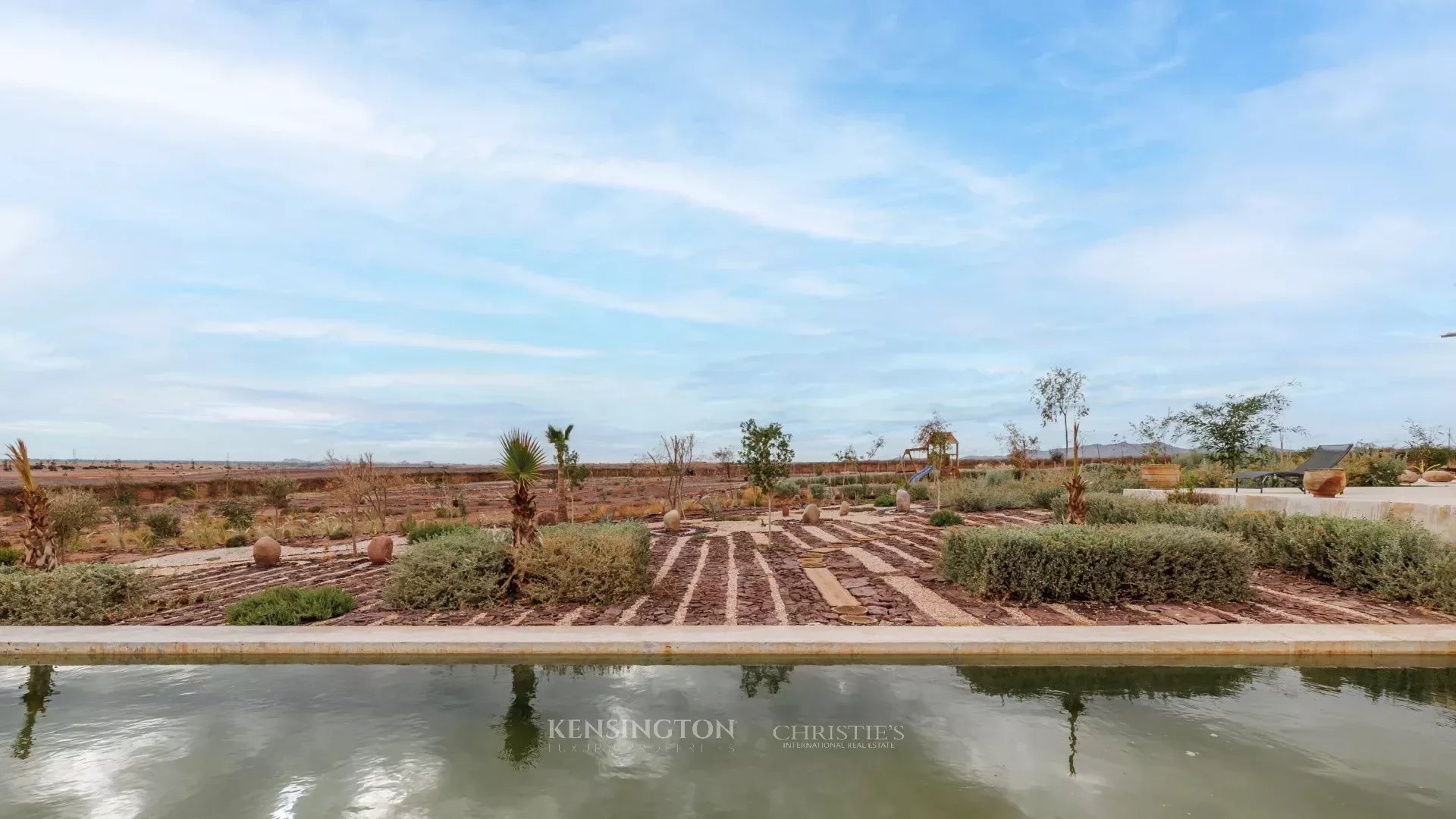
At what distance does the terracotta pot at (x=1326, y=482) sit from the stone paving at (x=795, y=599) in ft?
11.0

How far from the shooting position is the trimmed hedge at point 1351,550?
8.41 metres

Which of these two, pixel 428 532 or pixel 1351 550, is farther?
pixel 428 532

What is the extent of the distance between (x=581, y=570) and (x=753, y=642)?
118 inches

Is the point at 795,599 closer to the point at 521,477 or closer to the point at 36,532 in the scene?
the point at 521,477

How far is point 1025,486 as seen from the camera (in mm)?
19797

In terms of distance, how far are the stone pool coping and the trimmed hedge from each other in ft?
4.40

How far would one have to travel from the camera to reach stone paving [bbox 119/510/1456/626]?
798 centimetres

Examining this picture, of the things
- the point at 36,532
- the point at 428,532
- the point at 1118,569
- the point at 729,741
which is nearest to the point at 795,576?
the point at 1118,569

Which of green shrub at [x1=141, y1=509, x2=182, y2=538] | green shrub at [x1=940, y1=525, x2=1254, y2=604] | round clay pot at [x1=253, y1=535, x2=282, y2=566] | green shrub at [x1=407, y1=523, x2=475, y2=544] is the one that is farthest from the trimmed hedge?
green shrub at [x1=141, y1=509, x2=182, y2=538]

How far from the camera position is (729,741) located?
5.20 m

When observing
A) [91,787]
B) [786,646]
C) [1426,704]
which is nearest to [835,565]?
[786,646]

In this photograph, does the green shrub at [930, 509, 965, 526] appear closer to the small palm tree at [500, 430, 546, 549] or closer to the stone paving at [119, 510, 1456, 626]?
the stone paving at [119, 510, 1456, 626]

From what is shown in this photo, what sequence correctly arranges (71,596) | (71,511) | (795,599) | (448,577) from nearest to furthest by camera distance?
(71,596)
(448,577)
(795,599)
(71,511)

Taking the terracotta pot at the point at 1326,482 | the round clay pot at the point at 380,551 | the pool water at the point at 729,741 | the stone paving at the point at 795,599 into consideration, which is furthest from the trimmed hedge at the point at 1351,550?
the round clay pot at the point at 380,551
